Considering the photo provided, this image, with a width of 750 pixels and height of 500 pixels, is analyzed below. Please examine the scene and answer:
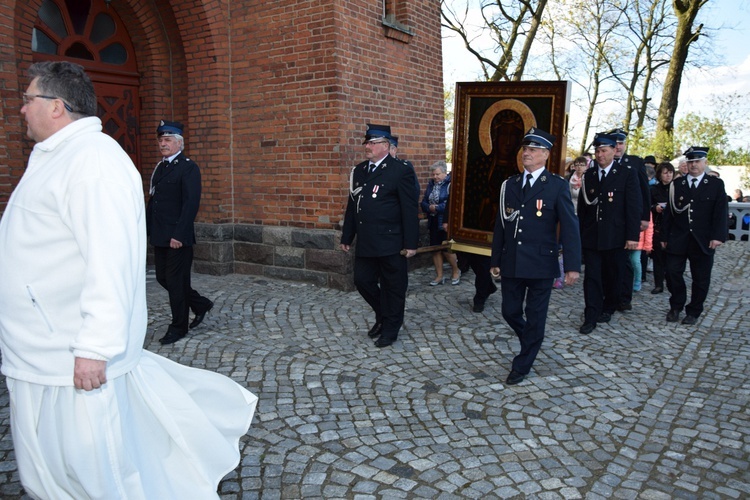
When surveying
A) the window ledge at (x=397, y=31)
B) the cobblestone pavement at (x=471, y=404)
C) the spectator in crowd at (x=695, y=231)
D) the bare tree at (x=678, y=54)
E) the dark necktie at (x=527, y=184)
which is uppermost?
the bare tree at (x=678, y=54)

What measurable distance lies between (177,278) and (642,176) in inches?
198

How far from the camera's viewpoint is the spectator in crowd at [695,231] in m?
6.48

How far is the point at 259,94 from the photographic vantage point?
8.34 m

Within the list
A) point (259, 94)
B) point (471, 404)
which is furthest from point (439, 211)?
point (471, 404)

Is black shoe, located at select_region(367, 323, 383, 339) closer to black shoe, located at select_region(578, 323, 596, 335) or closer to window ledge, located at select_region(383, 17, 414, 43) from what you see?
black shoe, located at select_region(578, 323, 596, 335)

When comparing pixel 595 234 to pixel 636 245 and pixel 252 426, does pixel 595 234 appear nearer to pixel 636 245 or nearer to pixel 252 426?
pixel 636 245

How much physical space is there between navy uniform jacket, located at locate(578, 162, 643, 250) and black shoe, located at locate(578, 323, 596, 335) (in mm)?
814

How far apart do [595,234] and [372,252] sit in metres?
2.48

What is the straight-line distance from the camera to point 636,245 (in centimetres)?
618

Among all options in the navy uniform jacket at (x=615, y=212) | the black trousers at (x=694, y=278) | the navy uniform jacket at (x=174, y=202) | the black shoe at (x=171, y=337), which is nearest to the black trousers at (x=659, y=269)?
the black trousers at (x=694, y=278)

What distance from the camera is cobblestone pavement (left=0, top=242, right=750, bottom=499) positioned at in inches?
128

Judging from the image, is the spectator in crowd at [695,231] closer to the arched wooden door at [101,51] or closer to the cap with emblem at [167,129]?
the cap with emblem at [167,129]

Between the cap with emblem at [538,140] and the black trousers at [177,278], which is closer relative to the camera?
the cap with emblem at [538,140]

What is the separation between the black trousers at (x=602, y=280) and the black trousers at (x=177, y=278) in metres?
3.91
